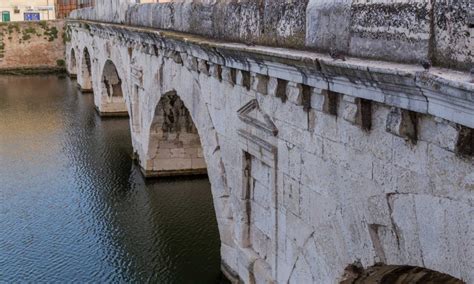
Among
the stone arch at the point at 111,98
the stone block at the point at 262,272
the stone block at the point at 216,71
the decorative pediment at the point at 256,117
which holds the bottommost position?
the stone block at the point at 262,272

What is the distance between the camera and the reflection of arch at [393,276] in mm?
5105

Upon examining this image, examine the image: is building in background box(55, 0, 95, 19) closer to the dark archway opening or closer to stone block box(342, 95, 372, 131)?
the dark archway opening

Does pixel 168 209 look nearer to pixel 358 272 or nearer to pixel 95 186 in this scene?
pixel 95 186

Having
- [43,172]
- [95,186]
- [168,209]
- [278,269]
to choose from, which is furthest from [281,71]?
[43,172]

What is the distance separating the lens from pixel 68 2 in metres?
43.9

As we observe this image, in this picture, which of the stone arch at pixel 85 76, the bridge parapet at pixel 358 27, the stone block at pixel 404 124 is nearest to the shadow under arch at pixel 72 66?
the stone arch at pixel 85 76

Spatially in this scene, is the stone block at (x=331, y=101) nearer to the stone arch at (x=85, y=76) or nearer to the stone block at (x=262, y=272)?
the stone block at (x=262, y=272)

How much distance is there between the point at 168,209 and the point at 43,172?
13.5 feet

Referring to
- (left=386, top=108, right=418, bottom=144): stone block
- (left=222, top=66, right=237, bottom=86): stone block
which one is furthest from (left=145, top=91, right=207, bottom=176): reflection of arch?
(left=386, top=108, right=418, bottom=144): stone block

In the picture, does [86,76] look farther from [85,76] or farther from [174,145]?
[174,145]

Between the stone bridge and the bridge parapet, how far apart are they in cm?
1

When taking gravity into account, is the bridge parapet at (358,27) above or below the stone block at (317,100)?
above

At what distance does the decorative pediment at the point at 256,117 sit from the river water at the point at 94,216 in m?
3.09

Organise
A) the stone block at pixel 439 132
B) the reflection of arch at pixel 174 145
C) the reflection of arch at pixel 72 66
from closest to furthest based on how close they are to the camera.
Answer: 1. the stone block at pixel 439 132
2. the reflection of arch at pixel 174 145
3. the reflection of arch at pixel 72 66
